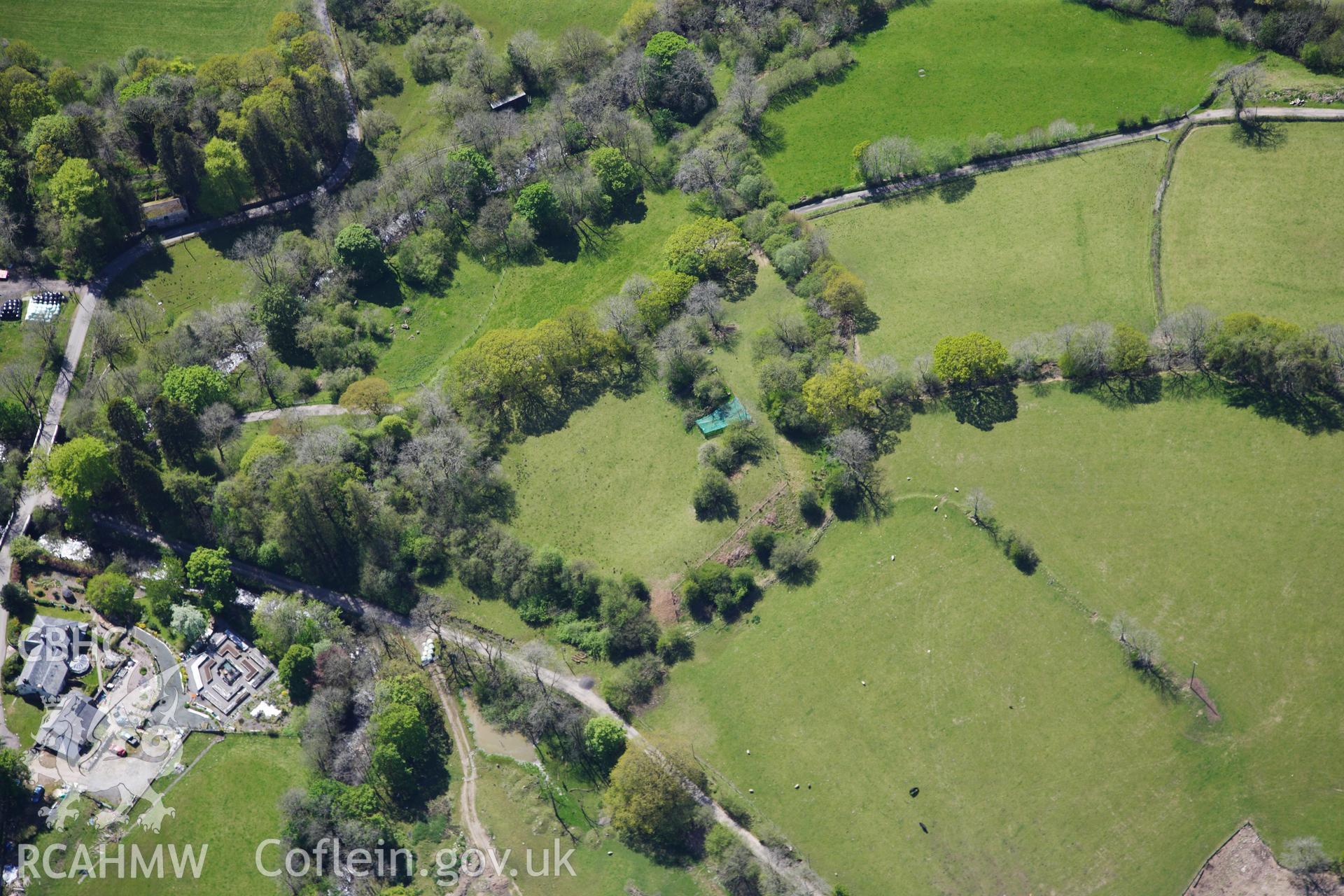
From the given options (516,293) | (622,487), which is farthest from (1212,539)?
(516,293)

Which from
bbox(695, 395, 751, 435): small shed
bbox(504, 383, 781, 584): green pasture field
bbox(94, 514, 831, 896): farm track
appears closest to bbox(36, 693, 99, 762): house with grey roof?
bbox(94, 514, 831, 896): farm track

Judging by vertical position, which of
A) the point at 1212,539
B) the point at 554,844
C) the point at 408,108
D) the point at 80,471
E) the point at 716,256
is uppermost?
the point at 408,108

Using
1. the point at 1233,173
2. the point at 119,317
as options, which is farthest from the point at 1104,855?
the point at 119,317

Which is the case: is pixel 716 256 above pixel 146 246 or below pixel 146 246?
below

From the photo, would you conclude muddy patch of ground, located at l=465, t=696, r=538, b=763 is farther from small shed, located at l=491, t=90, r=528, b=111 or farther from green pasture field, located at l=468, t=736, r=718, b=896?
small shed, located at l=491, t=90, r=528, b=111

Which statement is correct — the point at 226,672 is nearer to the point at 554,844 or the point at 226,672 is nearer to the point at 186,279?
the point at 554,844

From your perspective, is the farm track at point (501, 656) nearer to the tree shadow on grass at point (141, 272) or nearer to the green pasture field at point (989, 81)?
the tree shadow on grass at point (141, 272)
